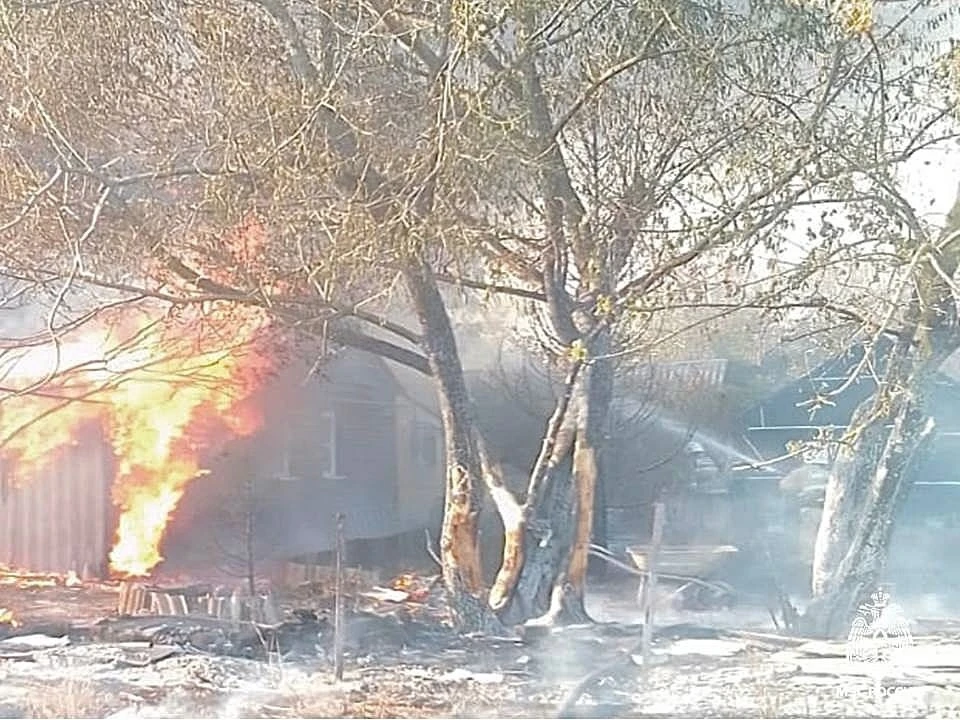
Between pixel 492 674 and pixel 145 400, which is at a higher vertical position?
pixel 145 400

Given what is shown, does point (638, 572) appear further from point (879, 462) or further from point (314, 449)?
point (314, 449)

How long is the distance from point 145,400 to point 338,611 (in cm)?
56

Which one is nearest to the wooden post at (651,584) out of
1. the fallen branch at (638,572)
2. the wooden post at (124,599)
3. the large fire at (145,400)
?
the fallen branch at (638,572)

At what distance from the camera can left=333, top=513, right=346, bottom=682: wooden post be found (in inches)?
88.8

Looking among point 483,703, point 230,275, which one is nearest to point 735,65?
point 230,275

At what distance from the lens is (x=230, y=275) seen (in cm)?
226

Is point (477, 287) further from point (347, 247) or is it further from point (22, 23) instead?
point (22, 23)

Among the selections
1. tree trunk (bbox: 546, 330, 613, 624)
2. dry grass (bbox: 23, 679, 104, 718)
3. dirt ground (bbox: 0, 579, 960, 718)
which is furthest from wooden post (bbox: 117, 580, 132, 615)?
tree trunk (bbox: 546, 330, 613, 624)

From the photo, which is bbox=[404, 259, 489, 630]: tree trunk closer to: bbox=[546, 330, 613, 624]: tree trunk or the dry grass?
bbox=[546, 330, 613, 624]: tree trunk

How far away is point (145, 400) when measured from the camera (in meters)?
2.31

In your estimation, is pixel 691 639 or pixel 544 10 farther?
pixel 691 639

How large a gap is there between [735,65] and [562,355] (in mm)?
615

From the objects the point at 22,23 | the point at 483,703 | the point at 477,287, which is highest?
the point at 22,23

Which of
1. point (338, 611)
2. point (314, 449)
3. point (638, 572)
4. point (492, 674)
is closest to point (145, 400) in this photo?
point (314, 449)
